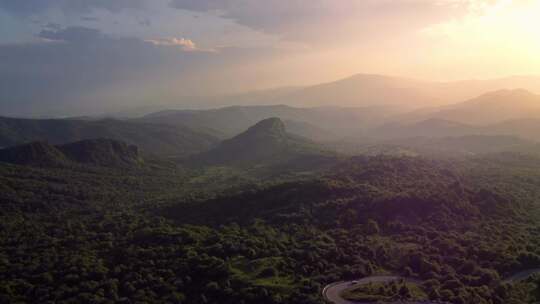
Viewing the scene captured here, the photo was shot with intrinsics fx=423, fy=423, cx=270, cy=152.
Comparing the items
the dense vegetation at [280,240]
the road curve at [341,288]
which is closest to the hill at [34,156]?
the dense vegetation at [280,240]

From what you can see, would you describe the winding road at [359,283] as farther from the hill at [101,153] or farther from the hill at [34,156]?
the hill at [101,153]

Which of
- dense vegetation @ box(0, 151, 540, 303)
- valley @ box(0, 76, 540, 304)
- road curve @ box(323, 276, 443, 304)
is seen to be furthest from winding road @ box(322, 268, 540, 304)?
dense vegetation @ box(0, 151, 540, 303)

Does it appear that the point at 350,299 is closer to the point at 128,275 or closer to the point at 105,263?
the point at 128,275

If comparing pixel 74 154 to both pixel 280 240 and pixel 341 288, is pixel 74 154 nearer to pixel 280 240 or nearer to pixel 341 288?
pixel 280 240

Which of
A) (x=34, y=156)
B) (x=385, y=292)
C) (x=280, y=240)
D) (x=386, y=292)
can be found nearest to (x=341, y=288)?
(x=385, y=292)

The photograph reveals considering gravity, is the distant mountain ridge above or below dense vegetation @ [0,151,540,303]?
above

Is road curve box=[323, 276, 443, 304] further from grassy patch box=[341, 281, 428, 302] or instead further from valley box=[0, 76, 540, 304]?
grassy patch box=[341, 281, 428, 302]

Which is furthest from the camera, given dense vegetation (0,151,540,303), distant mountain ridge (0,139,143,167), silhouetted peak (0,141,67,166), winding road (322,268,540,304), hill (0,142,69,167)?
distant mountain ridge (0,139,143,167)
